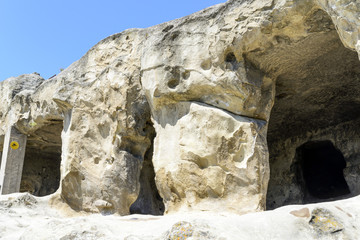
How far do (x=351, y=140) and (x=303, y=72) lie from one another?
90.1 inches

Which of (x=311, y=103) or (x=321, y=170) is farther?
(x=321, y=170)

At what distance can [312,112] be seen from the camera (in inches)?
273

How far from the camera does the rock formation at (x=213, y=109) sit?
176 inches

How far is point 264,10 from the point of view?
172 inches

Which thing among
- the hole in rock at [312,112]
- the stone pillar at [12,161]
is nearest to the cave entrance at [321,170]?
the hole in rock at [312,112]

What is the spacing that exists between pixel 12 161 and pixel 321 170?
6234 mm

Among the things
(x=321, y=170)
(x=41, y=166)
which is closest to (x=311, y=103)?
(x=321, y=170)

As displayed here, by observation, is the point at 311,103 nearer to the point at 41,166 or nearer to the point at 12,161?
the point at 12,161

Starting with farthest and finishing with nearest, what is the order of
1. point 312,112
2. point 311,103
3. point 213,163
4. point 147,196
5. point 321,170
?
point 321,170, point 147,196, point 312,112, point 311,103, point 213,163

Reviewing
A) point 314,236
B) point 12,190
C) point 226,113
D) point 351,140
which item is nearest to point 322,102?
point 351,140

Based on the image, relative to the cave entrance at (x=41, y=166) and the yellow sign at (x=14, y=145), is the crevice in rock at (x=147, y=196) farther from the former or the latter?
the yellow sign at (x=14, y=145)

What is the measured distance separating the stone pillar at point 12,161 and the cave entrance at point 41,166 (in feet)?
2.51

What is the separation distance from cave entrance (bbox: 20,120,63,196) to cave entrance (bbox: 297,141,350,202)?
5.41 metres

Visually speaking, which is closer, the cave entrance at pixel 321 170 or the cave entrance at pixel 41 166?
the cave entrance at pixel 321 170
